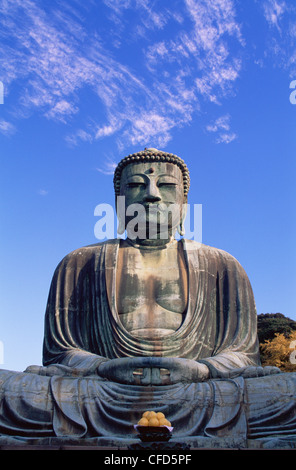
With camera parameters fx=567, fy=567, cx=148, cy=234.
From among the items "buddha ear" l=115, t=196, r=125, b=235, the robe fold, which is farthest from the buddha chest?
"buddha ear" l=115, t=196, r=125, b=235

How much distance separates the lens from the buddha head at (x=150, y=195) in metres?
8.89

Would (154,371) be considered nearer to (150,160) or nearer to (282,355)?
(150,160)

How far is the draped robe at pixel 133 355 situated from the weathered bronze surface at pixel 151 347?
0.05 ft

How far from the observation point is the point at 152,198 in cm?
884

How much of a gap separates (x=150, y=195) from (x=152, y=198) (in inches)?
2.4

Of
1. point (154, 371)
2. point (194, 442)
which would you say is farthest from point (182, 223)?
point (194, 442)

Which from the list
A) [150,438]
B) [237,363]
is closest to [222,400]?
[237,363]

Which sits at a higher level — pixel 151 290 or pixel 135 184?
pixel 135 184

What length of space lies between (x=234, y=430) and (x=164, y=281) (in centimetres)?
281

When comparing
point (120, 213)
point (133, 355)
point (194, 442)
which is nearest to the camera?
point (194, 442)

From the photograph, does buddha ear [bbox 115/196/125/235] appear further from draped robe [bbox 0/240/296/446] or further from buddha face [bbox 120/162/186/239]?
draped robe [bbox 0/240/296/446]

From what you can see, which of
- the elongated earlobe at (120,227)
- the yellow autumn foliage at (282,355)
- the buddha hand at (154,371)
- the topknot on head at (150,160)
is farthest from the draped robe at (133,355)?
the yellow autumn foliage at (282,355)

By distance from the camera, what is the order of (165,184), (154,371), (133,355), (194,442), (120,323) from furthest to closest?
(165,184), (120,323), (133,355), (154,371), (194,442)
